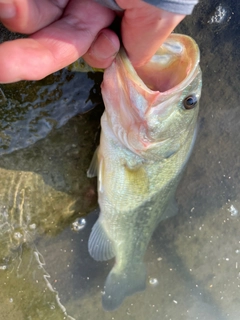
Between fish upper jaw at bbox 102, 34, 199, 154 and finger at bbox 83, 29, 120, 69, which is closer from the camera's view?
finger at bbox 83, 29, 120, 69

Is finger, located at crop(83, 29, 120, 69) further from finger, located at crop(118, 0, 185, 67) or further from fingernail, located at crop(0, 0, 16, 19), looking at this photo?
fingernail, located at crop(0, 0, 16, 19)

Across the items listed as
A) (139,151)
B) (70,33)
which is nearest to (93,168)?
(139,151)

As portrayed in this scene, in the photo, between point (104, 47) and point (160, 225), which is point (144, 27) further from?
point (160, 225)

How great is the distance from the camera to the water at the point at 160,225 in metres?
2.11

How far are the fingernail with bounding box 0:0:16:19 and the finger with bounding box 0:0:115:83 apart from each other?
0.33 feet

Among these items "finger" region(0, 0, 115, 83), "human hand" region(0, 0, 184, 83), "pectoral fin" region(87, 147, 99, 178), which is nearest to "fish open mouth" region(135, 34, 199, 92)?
"human hand" region(0, 0, 184, 83)

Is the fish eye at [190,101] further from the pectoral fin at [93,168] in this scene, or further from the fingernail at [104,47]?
the pectoral fin at [93,168]

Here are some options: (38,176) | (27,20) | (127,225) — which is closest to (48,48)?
(27,20)

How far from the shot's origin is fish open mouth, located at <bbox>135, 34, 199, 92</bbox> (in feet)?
5.08

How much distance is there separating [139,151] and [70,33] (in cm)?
69

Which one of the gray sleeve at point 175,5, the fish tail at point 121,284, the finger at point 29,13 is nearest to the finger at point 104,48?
the finger at point 29,13

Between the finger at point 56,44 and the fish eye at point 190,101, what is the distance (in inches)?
19.1

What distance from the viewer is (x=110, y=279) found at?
2303mm

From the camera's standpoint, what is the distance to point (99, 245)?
2.21 metres
